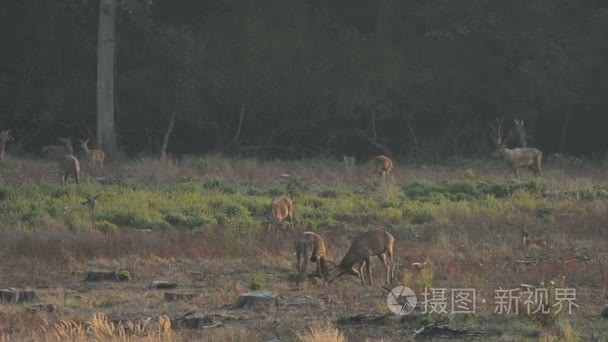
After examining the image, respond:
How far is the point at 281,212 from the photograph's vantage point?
2138 centimetres

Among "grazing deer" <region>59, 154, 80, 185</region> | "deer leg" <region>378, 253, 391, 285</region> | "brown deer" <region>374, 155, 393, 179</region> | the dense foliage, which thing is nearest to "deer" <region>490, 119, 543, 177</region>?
"brown deer" <region>374, 155, 393, 179</region>

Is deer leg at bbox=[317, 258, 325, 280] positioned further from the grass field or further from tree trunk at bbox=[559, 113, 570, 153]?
tree trunk at bbox=[559, 113, 570, 153]

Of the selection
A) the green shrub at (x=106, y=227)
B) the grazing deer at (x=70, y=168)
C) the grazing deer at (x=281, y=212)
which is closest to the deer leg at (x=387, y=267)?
the grazing deer at (x=281, y=212)

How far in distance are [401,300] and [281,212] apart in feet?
25.7

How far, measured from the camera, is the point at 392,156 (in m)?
40.4

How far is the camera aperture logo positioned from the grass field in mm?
152

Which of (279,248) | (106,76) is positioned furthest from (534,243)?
(106,76)

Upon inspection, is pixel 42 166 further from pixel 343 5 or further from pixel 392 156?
pixel 343 5

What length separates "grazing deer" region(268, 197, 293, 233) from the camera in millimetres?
21047

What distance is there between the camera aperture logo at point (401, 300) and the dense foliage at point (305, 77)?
24.9 metres

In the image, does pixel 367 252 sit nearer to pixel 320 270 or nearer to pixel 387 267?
pixel 387 267

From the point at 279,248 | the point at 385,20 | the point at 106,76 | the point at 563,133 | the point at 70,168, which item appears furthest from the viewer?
the point at 385,20

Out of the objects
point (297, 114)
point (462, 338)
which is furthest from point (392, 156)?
point (462, 338)

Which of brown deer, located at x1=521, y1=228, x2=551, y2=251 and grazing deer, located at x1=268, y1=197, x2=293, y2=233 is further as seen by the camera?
grazing deer, located at x1=268, y1=197, x2=293, y2=233
